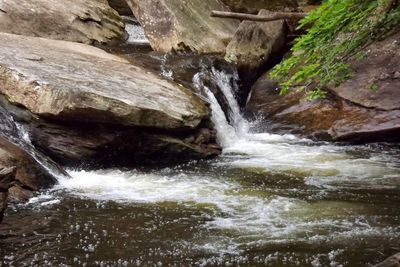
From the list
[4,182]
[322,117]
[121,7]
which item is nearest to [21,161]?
[4,182]

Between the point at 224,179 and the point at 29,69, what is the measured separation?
3.28 meters

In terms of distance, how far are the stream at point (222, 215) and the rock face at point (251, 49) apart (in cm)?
339

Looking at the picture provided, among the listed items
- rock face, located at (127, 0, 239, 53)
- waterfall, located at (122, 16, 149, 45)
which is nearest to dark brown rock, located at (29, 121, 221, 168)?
rock face, located at (127, 0, 239, 53)

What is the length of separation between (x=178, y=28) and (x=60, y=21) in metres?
2.70

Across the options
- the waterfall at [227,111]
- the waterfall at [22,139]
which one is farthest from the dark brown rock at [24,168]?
the waterfall at [227,111]

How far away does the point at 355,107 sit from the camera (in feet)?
30.4

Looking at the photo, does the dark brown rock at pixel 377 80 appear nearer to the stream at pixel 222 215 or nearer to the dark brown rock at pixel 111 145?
the stream at pixel 222 215

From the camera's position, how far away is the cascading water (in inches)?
175

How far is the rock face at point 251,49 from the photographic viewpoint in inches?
446

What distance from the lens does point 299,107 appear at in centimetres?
988

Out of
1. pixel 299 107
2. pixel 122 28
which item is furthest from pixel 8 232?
pixel 122 28

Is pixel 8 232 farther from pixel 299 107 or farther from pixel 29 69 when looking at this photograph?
pixel 299 107

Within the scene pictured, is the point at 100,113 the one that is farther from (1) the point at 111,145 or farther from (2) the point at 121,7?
(2) the point at 121,7

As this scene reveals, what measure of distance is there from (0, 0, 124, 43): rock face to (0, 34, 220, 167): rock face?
2938 millimetres
